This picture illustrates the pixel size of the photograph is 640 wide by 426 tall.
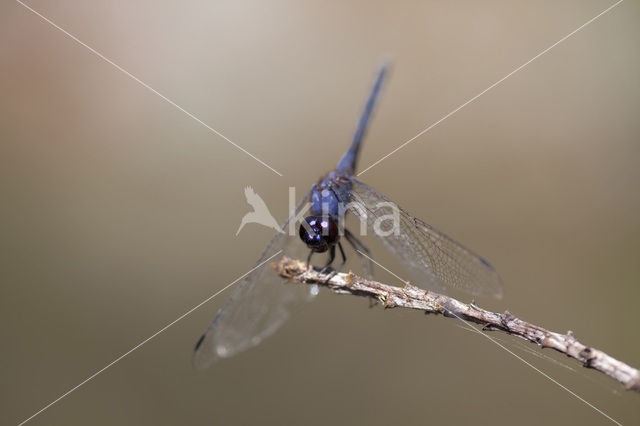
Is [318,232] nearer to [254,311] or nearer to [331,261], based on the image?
[331,261]

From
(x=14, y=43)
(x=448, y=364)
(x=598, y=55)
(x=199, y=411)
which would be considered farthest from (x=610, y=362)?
(x=14, y=43)

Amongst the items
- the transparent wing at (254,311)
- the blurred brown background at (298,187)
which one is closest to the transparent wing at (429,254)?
the transparent wing at (254,311)

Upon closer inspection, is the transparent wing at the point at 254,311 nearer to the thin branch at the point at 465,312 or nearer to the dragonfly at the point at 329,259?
the dragonfly at the point at 329,259

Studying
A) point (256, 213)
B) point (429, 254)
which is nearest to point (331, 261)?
point (429, 254)

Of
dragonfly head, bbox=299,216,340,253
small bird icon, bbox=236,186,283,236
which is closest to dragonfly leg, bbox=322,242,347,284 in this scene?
dragonfly head, bbox=299,216,340,253

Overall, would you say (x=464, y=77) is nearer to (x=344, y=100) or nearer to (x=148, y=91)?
(x=344, y=100)

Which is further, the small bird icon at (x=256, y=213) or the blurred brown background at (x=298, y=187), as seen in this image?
the small bird icon at (x=256, y=213)
